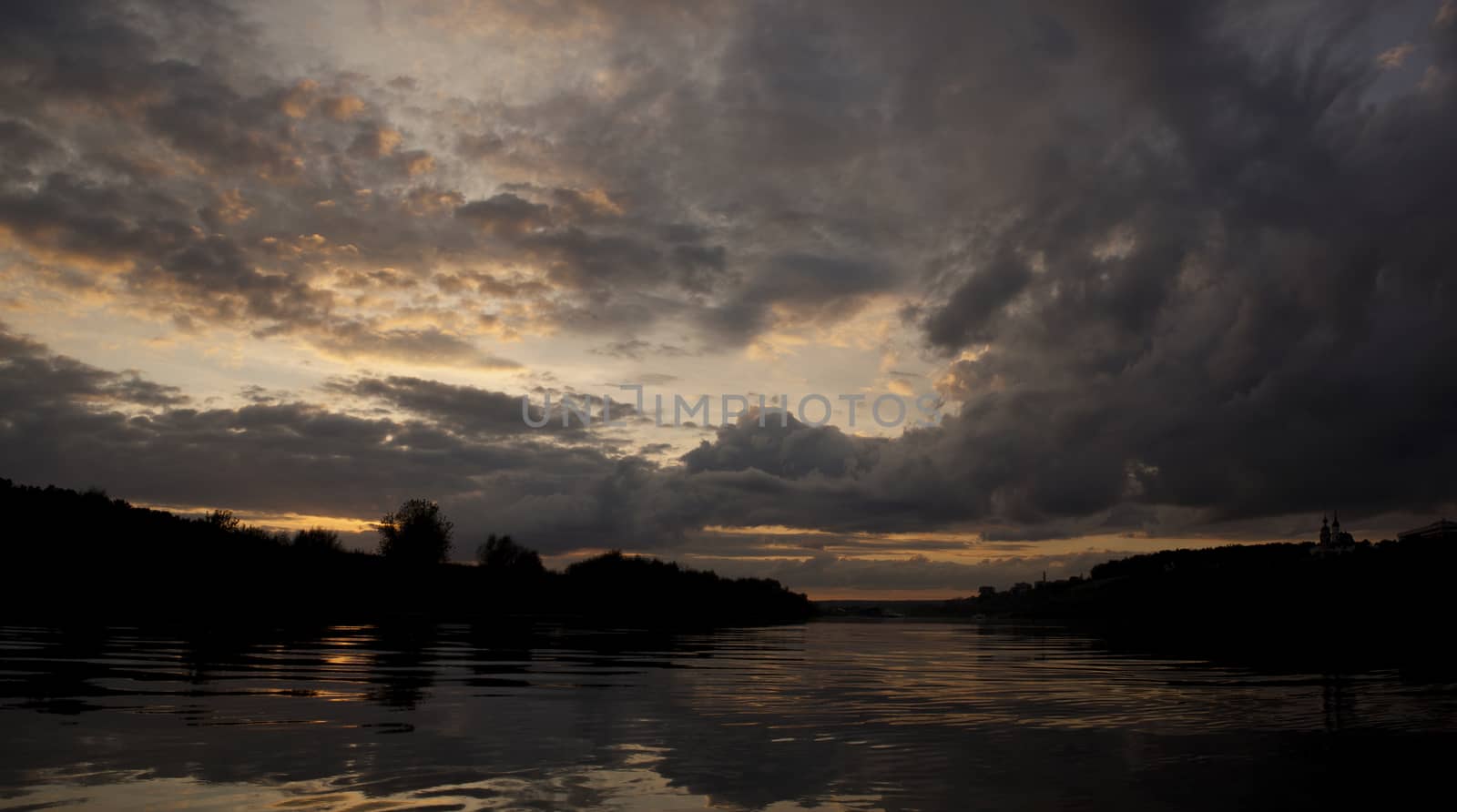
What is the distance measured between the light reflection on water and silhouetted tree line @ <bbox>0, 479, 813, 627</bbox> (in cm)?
4070

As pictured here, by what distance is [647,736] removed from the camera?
59.9 feet

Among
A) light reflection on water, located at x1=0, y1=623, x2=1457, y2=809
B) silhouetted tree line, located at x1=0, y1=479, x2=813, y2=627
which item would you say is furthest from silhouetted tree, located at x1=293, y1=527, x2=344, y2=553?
light reflection on water, located at x1=0, y1=623, x2=1457, y2=809

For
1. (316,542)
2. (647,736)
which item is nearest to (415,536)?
(316,542)

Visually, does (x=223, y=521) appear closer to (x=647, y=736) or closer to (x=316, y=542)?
(x=316, y=542)

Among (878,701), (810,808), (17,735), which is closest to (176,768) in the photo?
(17,735)

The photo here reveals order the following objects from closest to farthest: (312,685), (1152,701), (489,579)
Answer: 1. (312,685)
2. (1152,701)
3. (489,579)

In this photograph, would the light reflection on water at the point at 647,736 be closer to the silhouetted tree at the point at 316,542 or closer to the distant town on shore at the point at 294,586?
the distant town on shore at the point at 294,586

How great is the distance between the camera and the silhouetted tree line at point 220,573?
74.5 meters

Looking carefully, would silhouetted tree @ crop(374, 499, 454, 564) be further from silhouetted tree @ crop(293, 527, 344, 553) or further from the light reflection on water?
the light reflection on water

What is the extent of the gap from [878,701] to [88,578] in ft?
289

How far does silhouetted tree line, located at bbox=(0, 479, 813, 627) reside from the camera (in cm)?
7450

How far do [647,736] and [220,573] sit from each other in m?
106

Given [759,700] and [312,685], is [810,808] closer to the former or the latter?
[759,700]

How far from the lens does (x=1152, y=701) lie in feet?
87.4
